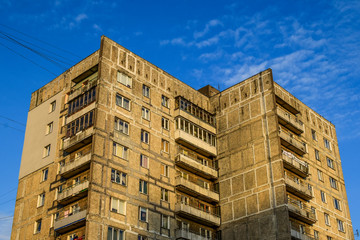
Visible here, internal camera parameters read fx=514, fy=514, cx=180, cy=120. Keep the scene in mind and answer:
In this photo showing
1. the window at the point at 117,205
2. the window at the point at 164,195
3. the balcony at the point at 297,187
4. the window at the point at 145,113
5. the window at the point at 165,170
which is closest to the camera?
the window at the point at 117,205

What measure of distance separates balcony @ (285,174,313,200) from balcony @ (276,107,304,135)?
7799 mm

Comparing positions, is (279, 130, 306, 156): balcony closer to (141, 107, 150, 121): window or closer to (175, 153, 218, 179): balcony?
(175, 153, 218, 179): balcony

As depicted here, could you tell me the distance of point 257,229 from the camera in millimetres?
66812

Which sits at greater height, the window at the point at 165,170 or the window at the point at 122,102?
the window at the point at 122,102

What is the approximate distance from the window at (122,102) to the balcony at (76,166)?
882cm


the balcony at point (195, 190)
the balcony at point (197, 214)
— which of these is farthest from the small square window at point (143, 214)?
the balcony at point (195, 190)

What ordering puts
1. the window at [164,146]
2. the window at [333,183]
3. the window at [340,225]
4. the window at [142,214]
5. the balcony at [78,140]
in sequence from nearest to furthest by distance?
the window at [142,214] → the balcony at [78,140] → the window at [164,146] → the window at [340,225] → the window at [333,183]

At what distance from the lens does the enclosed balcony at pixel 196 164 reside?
2746 inches

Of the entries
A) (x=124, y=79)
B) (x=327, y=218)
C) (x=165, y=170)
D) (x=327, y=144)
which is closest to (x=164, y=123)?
(x=165, y=170)

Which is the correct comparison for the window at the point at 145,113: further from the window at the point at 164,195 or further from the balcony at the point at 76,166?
the balcony at the point at 76,166

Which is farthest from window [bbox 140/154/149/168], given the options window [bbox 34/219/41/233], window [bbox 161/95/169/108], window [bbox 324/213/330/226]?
window [bbox 324/213/330/226]

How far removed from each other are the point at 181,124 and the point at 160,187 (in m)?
10.8

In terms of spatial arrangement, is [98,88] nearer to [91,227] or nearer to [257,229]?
[91,227]

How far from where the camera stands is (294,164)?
232 feet
